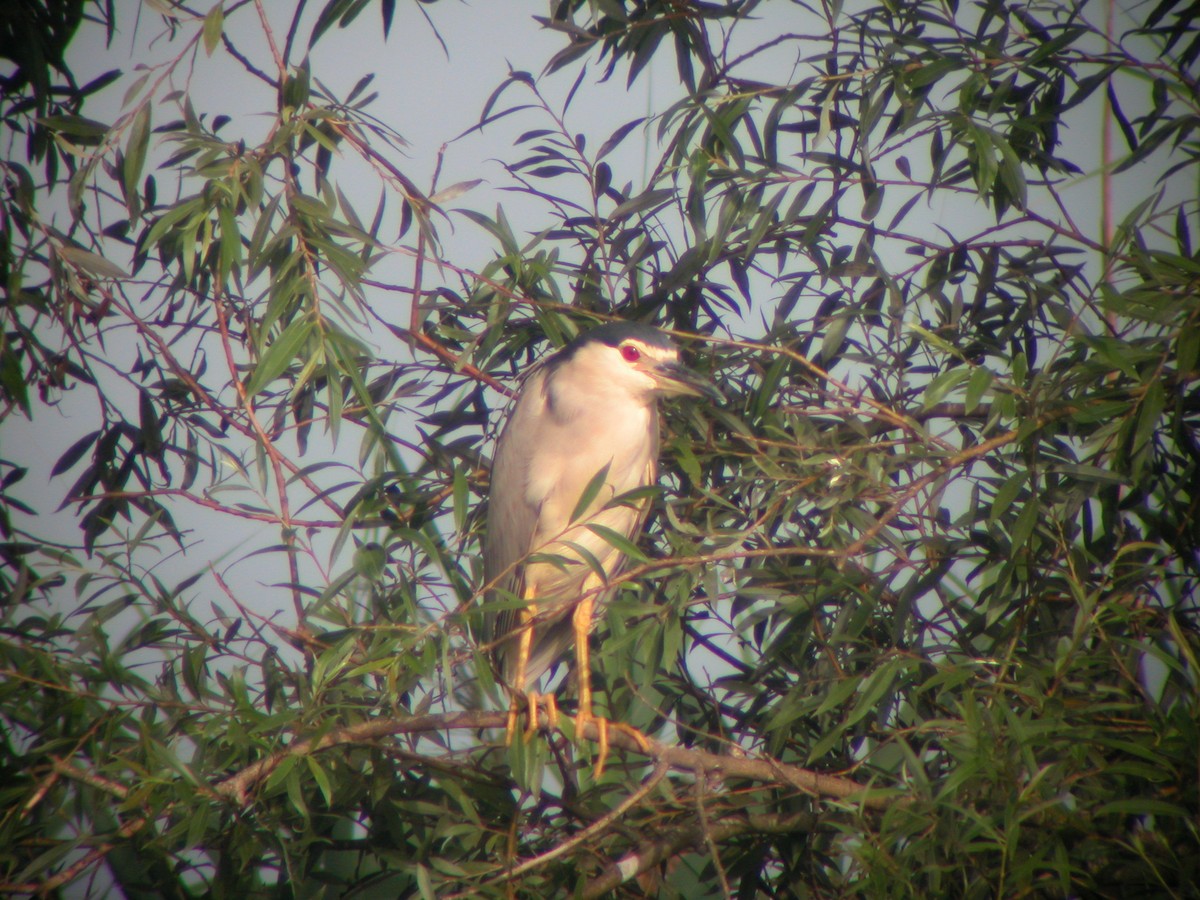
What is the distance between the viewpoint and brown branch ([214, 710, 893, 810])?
1454 millimetres

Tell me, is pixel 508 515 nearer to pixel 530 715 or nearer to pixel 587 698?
pixel 587 698

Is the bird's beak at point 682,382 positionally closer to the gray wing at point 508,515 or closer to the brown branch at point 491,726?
the gray wing at point 508,515

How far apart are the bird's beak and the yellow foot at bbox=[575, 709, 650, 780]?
0.73m

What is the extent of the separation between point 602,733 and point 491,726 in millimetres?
400

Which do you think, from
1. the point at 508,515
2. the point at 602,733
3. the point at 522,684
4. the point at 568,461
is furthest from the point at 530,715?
the point at 568,461

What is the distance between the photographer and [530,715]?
1.87 meters

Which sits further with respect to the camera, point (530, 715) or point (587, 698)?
point (587, 698)

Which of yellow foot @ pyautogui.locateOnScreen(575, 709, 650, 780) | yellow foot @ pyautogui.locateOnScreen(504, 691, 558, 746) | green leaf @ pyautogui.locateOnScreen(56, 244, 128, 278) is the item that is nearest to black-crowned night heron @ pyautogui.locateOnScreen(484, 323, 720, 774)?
yellow foot @ pyautogui.locateOnScreen(575, 709, 650, 780)

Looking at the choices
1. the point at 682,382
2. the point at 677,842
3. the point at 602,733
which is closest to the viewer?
the point at 677,842

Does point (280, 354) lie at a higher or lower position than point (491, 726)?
higher

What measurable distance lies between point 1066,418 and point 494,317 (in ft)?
3.51

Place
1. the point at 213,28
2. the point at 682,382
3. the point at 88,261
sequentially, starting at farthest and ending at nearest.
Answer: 1. the point at 682,382
2. the point at 88,261
3. the point at 213,28

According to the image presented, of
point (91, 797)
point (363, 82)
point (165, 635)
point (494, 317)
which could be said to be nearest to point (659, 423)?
point (494, 317)

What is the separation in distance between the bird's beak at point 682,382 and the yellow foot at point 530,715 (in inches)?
29.2
